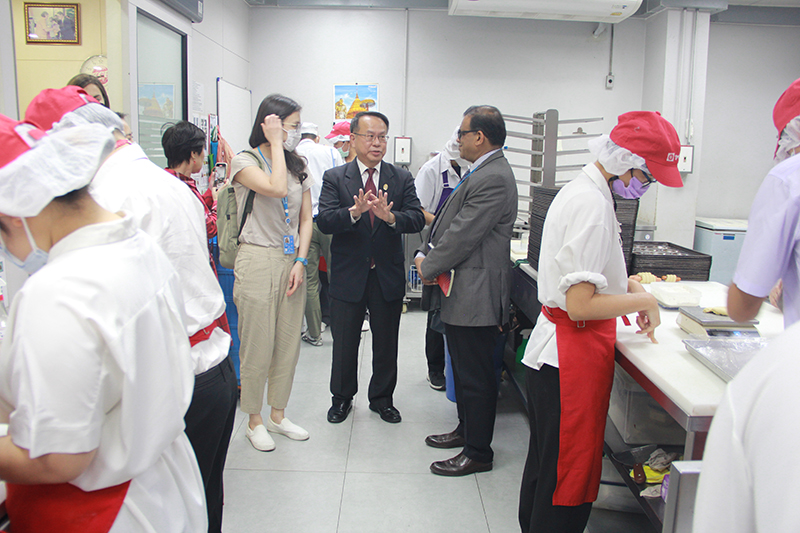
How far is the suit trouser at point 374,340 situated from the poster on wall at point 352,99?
319 cm

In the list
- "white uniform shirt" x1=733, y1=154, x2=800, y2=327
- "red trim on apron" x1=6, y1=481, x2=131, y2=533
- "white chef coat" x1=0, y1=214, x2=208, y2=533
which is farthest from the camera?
"white uniform shirt" x1=733, y1=154, x2=800, y2=327

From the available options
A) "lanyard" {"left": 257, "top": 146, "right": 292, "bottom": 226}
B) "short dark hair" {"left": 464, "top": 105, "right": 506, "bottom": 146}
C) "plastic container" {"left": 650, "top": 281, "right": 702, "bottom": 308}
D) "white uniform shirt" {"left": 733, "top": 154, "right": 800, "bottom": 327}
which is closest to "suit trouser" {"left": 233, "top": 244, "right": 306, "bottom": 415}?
"lanyard" {"left": 257, "top": 146, "right": 292, "bottom": 226}

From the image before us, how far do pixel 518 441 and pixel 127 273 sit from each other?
2344 millimetres

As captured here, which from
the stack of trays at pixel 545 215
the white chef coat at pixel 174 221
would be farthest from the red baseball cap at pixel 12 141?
the stack of trays at pixel 545 215

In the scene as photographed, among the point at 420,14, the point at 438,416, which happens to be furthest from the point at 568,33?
the point at 438,416

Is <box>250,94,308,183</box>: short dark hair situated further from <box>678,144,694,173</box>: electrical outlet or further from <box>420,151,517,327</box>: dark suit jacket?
<box>678,144,694,173</box>: electrical outlet

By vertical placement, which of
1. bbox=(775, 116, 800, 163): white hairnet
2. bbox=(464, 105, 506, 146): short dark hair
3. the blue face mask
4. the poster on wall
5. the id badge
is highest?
the poster on wall

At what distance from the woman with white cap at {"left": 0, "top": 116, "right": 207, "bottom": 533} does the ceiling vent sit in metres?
4.45

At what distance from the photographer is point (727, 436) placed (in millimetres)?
558

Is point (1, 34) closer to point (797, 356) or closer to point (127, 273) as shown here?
point (127, 273)

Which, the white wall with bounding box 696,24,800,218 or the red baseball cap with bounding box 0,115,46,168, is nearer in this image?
the red baseball cap with bounding box 0,115,46,168

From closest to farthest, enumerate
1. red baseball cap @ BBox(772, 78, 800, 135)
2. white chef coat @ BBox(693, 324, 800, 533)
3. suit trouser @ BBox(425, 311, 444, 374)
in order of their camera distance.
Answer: white chef coat @ BBox(693, 324, 800, 533) → red baseball cap @ BBox(772, 78, 800, 135) → suit trouser @ BBox(425, 311, 444, 374)

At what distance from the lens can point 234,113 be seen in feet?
16.2

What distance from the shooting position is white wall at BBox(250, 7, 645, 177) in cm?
540
